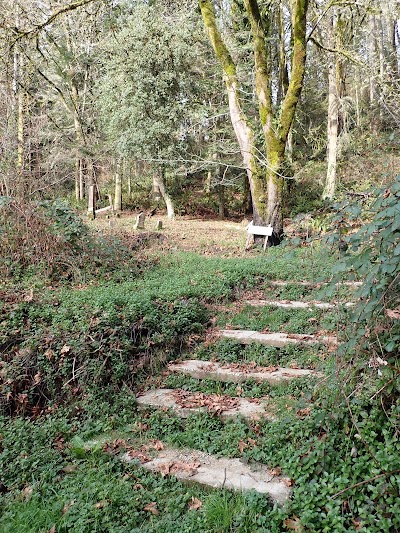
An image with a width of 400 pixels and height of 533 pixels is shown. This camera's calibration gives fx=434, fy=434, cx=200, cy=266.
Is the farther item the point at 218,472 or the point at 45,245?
the point at 45,245

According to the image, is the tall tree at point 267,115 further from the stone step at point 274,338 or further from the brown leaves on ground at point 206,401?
the brown leaves on ground at point 206,401

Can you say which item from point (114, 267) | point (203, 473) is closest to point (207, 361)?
point (203, 473)

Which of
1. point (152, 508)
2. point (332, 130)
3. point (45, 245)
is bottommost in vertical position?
point (152, 508)

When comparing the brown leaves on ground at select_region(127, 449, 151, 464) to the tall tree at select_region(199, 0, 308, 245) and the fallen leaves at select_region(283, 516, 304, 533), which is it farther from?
the tall tree at select_region(199, 0, 308, 245)

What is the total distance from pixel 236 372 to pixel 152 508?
6.17 feet

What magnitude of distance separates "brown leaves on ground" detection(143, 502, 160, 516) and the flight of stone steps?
297 mm

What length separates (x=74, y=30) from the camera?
16734 millimetres

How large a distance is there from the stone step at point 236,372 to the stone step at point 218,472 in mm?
1141

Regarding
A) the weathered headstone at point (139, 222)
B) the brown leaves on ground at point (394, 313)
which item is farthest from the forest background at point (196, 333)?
the weathered headstone at point (139, 222)

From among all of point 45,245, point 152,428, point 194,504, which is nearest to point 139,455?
point 152,428

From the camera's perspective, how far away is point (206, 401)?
13.9 feet

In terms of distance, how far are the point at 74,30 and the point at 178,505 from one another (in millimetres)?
18056

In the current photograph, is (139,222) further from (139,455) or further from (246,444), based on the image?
(246,444)

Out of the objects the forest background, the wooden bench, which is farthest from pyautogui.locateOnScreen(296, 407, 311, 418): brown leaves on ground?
the wooden bench
